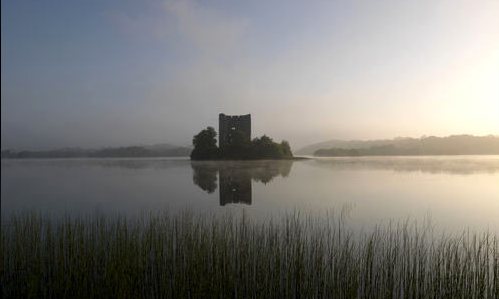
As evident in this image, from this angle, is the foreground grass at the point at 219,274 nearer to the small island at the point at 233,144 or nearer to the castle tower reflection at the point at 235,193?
the castle tower reflection at the point at 235,193

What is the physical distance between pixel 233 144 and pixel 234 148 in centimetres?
67

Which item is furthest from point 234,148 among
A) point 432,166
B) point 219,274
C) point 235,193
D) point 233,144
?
point 219,274

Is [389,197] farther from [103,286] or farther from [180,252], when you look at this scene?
[103,286]

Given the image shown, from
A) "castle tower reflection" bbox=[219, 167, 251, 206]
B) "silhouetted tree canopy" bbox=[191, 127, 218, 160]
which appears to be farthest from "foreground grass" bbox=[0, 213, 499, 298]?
"silhouetted tree canopy" bbox=[191, 127, 218, 160]

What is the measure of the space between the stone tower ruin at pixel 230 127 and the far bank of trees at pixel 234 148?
0.68 m

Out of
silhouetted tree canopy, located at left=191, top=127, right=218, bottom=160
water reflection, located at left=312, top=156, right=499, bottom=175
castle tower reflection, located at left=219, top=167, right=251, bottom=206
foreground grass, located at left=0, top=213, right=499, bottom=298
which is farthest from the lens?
silhouetted tree canopy, located at left=191, top=127, right=218, bottom=160

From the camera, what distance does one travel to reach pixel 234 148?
57656 millimetres

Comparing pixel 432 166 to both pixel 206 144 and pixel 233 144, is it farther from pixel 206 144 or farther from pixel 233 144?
pixel 206 144

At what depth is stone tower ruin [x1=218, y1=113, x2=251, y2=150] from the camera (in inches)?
2308

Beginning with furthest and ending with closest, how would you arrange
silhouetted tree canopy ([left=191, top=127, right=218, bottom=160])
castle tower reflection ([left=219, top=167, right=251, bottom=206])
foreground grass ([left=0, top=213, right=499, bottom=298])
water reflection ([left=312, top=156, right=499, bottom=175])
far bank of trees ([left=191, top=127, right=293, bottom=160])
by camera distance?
far bank of trees ([left=191, top=127, right=293, bottom=160]) < silhouetted tree canopy ([left=191, top=127, right=218, bottom=160]) < water reflection ([left=312, top=156, right=499, bottom=175]) < castle tower reflection ([left=219, top=167, right=251, bottom=206]) < foreground grass ([left=0, top=213, right=499, bottom=298])

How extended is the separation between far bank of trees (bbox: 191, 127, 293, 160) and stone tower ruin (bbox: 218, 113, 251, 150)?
683 millimetres

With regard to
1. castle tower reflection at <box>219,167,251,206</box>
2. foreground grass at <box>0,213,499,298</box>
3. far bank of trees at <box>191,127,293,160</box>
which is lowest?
castle tower reflection at <box>219,167,251,206</box>

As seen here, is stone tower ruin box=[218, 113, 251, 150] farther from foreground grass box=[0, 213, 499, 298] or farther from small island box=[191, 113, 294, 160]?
foreground grass box=[0, 213, 499, 298]

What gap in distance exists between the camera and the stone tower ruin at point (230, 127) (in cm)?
5862
